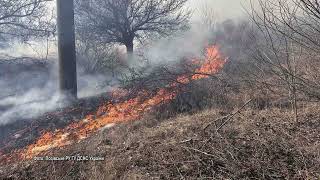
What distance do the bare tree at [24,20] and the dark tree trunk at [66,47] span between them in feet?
7.97

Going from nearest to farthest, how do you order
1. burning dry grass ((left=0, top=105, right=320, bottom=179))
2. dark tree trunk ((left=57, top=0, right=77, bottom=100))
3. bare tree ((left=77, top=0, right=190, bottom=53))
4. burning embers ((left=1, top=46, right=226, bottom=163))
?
burning dry grass ((left=0, top=105, right=320, bottom=179)), burning embers ((left=1, top=46, right=226, bottom=163)), dark tree trunk ((left=57, top=0, right=77, bottom=100)), bare tree ((left=77, top=0, right=190, bottom=53))

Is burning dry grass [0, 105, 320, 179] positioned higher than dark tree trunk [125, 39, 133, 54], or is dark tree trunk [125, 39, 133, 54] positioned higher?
dark tree trunk [125, 39, 133, 54]

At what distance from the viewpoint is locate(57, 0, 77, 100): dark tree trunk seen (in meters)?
11.8

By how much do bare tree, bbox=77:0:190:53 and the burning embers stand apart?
5424 mm

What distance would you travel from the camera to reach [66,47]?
1201 centimetres

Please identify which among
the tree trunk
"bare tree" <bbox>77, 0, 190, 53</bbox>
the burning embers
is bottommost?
the burning embers

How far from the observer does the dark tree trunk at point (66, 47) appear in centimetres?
1176

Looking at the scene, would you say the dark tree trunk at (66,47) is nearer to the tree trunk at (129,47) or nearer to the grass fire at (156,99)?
the grass fire at (156,99)

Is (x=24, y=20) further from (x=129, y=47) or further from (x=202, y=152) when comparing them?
(x=202, y=152)

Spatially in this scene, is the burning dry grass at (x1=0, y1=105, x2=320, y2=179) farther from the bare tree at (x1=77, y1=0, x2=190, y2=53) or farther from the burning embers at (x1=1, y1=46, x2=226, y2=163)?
the bare tree at (x1=77, y1=0, x2=190, y2=53)

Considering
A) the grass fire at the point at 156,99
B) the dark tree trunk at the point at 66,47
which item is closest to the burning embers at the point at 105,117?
the grass fire at the point at 156,99

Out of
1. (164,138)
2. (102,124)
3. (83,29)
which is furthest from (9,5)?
(164,138)

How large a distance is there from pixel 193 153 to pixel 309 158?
1.93 metres

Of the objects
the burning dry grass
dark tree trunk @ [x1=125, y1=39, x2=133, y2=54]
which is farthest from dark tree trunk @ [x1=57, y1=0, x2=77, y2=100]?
dark tree trunk @ [x1=125, y1=39, x2=133, y2=54]
